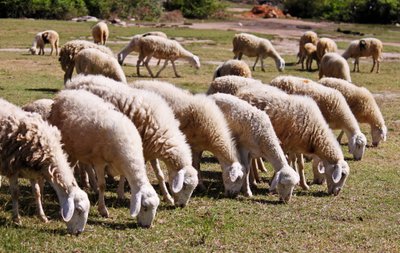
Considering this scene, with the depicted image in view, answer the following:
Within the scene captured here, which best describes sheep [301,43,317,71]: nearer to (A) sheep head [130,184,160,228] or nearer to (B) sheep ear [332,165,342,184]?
(B) sheep ear [332,165,342,184]

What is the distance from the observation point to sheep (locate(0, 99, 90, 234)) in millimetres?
6684

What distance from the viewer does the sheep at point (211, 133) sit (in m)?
8.80

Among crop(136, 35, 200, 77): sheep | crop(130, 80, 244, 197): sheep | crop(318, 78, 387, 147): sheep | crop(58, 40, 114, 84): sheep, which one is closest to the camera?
crop(130, 80, 244, 197): sheep

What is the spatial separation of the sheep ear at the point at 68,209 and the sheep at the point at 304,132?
12.8 feet

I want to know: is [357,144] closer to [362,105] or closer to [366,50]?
[362,105]

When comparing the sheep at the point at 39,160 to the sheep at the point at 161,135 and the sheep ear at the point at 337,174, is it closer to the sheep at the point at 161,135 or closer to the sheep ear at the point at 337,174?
the sheep at the point at 161,135

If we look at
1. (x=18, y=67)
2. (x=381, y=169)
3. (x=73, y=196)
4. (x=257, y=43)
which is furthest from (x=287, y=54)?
(x=73, y=196)

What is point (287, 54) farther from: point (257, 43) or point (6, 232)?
point (6, 232)

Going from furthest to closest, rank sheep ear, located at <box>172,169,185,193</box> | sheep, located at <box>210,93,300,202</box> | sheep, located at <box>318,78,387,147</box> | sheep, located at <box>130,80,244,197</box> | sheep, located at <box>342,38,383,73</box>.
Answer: sheep, located at <box>342,38,383,73</box> → sheep, located at <box>318,78,387,147</box> → sheep, located at <box>130,80,244,197</box> → sheep, located at <box>210,93,300,202</box> → sheep ear, located at <box>172,169,185,193</box>

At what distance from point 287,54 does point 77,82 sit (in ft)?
82.7

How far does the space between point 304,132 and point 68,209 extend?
13.6 ft

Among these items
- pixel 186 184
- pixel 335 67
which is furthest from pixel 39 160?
pixel 335 67

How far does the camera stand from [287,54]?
3291 centimetres

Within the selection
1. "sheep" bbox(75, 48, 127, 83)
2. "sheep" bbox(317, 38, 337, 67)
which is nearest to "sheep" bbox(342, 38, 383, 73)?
"sheep" bbox(317, 38, 337, 67)
